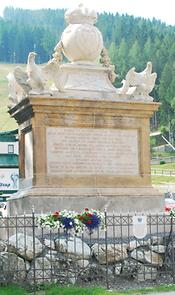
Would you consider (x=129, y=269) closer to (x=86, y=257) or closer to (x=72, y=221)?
(x=86, y=257)

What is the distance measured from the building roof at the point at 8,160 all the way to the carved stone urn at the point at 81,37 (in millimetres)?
36068

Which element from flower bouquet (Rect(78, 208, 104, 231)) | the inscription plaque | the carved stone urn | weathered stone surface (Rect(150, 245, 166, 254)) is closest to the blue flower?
flower bouquet (Rect(78, 208, 104, 231))

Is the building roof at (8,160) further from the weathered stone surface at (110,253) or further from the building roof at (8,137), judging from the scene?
the weathered stone surface at (110,253)

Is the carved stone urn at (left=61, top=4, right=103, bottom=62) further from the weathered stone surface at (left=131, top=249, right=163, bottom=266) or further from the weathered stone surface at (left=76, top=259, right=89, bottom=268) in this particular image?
the weathered stone surface at (left=76, top=259, right=89, bottom=268)

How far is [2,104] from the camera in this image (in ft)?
521

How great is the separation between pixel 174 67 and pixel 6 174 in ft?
303

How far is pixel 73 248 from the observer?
43.7 ft

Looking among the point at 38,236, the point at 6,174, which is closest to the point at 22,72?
the point at 38,236

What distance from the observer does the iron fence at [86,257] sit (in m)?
12.8

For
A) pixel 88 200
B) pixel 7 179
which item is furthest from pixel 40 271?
pixel 7 179

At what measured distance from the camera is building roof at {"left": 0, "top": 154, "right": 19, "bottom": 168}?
53.1 meters

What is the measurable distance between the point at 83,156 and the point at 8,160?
38.7 m

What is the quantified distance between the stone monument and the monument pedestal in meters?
0.02

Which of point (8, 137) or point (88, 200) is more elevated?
point (8, 137)
